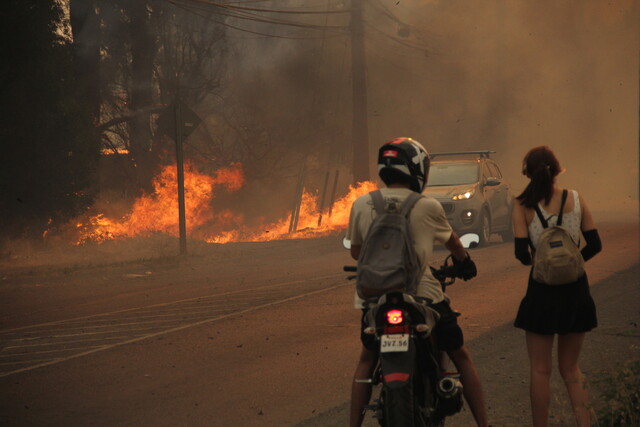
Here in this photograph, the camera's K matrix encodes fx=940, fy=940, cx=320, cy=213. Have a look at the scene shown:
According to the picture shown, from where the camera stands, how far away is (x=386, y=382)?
4285 mm

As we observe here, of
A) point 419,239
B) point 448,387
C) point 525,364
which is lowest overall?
point 525,364

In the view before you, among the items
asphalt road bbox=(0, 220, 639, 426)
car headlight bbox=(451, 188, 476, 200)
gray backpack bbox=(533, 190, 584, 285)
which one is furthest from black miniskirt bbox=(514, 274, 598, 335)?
car headlight bbox=(451, 188, 476, 200)

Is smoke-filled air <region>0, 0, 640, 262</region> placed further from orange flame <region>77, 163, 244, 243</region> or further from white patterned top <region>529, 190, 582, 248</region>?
white patterned top <region>529, 190, 582, 248</region>

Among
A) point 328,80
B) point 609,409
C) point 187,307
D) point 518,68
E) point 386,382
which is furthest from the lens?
point 518,68

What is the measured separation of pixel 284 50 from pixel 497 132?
12.6 metres

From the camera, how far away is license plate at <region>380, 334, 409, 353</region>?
14.1 ft

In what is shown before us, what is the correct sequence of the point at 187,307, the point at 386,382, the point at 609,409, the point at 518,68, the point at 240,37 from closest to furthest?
the point at 386,382 < the point at 609,409 < the point at 187,307 < the point at 240,37 < the point at 518,68

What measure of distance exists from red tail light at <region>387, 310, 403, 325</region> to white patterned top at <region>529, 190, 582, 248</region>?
1105 millimetres

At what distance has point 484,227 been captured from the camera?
19453mm

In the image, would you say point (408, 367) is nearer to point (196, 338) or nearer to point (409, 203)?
point (409, 203)

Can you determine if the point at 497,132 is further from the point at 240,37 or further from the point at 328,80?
the point at 240,37

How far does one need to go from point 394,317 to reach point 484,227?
1542 cm

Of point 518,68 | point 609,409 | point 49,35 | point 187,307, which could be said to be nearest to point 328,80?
point 518,68

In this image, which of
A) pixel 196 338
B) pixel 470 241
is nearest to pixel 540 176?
pixel 470 241
